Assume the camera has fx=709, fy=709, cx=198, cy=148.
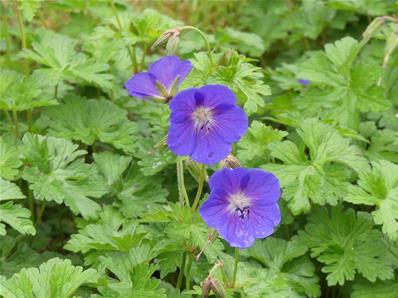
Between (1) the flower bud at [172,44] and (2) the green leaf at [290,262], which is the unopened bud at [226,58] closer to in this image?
(1) the flower bud at [172,44]

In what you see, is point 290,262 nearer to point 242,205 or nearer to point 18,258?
point 242,205

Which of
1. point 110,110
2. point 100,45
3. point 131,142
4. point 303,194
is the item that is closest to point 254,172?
point 303,194

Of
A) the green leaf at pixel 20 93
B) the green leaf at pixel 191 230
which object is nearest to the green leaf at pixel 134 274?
the green leaf at pixel 191 230

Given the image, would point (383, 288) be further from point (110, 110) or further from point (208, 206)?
point (110, 110)

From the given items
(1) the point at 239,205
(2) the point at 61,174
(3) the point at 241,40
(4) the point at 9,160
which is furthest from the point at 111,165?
(3) the point at 241,40

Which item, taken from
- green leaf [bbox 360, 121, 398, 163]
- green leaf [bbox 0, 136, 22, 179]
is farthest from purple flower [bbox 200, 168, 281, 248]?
green leaf [bbox 360, 121, 398, 163]

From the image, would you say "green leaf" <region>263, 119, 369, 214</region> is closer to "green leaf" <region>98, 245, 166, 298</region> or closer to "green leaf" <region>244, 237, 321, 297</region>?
"green leaf" <region>244, 237, 321, 297</region>
